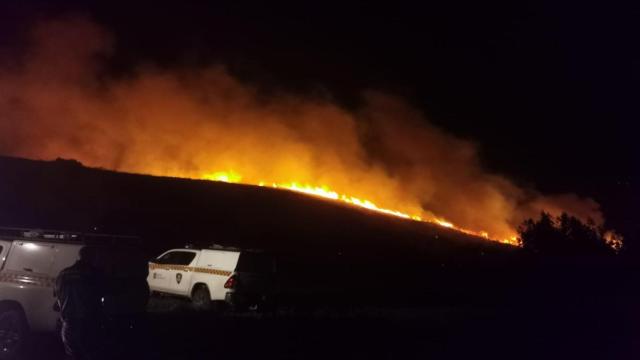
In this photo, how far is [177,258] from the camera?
1750cm

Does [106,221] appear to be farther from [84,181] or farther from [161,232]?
[84,181]

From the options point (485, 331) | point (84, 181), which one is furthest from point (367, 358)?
point (84, 181)

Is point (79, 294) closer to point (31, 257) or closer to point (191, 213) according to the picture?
point (31, 257)

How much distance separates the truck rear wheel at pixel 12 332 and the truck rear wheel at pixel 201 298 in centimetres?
727

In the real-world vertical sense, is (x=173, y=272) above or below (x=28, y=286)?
above

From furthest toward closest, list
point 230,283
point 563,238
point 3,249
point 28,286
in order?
point 563,238 → point 230,283 → point 3,249 → point 28,286

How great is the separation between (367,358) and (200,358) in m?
3.27

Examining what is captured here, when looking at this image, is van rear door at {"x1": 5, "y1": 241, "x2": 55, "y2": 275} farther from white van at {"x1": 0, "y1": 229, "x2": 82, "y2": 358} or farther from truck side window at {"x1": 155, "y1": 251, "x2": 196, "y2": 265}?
truck side window at {"x1": 155, "y1": 251, "x2": 196, "y2": 265}

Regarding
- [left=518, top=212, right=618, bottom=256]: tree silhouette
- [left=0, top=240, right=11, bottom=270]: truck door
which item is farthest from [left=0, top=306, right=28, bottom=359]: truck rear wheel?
[left=518, top=212, right=618, bottom=256]: tree silhouette

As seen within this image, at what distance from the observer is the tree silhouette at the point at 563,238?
39062 millimetres

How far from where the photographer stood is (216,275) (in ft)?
52.3

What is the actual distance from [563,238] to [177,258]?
108 feet

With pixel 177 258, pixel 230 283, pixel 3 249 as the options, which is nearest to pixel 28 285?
pixel 3 249

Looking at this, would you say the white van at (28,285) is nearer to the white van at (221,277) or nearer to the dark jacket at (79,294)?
the dark jacket at (79,294)
